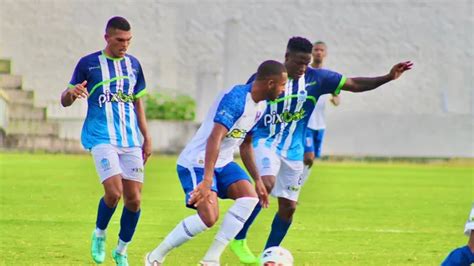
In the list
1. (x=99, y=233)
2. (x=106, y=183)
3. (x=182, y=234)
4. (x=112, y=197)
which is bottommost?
(x=99, y=233)

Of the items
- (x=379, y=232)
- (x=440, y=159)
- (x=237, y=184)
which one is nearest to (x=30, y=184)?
(x=379, y=232)

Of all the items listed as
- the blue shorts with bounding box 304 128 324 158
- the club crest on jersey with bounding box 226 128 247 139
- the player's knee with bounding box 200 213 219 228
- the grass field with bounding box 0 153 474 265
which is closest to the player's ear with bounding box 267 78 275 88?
the club crest on jersey with bounding box 226 128 247 139

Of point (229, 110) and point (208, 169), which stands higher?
point (229, 110)

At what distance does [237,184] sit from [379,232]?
4.86 m

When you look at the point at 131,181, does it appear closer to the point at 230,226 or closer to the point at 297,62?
the point at 230,226

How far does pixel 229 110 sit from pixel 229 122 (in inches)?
4.3

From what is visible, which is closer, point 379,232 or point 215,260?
point 215,260

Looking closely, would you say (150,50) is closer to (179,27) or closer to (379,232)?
(179,27)

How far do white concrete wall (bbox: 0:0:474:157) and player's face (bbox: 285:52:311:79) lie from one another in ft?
69.5

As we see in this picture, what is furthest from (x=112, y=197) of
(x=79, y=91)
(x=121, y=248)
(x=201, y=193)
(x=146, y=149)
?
(x=201, y=193)

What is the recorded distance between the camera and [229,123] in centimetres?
929

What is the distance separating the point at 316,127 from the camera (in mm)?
18297

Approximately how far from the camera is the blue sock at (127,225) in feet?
34.8

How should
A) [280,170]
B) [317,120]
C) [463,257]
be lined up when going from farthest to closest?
[317,120] → [280,170] → [463,257]
